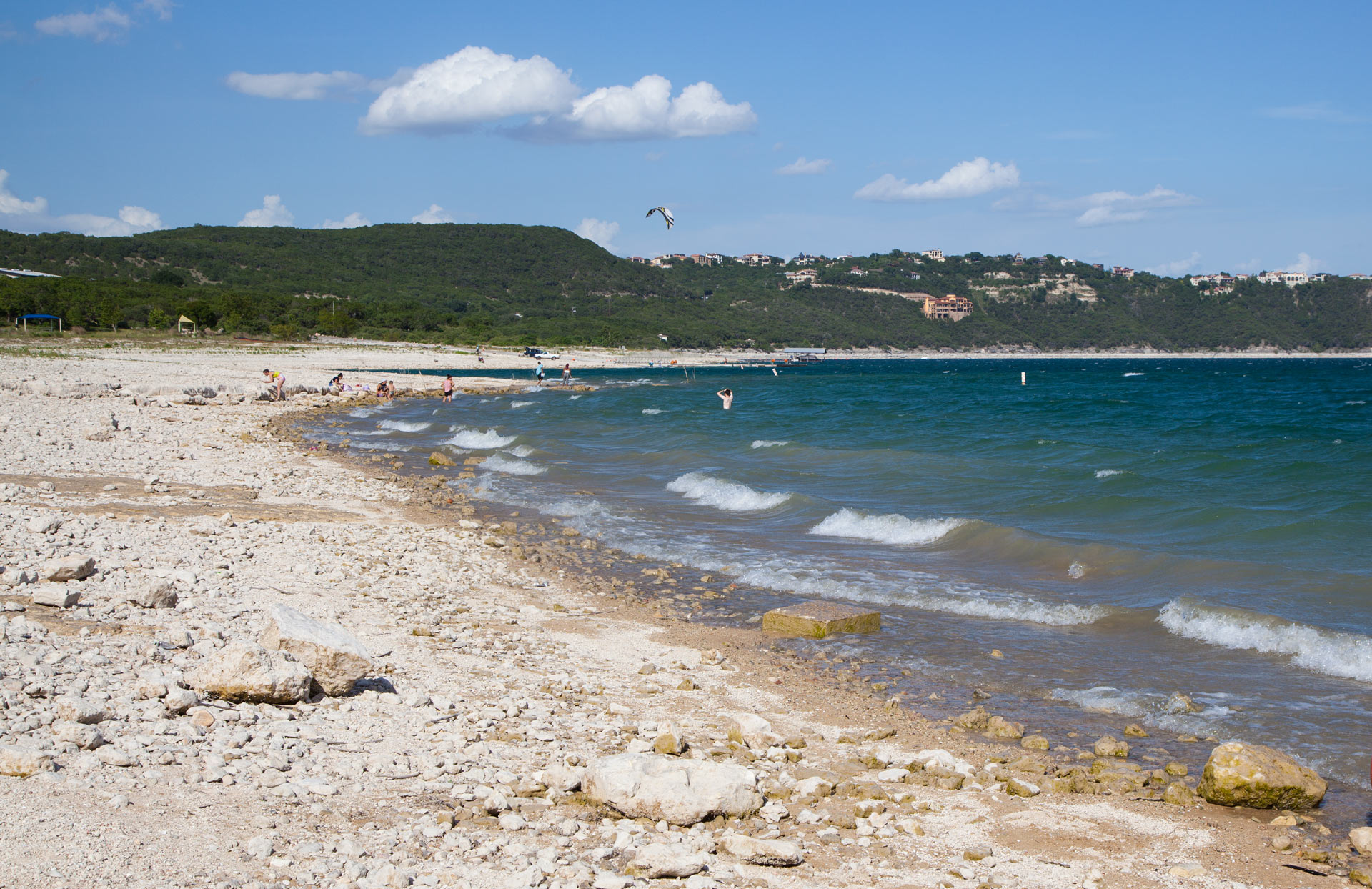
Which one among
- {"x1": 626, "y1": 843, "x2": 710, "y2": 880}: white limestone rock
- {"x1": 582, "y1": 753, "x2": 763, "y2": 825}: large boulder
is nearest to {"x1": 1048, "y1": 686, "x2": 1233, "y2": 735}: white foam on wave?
{"x1": 582, "y1": 753, "x2": 763, "y2": 825}: large boulder

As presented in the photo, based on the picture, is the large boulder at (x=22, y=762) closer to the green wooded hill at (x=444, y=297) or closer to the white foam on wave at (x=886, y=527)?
the white foam on wave at (x=886, y=527)

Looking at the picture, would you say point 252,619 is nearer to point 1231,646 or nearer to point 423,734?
point 423,734

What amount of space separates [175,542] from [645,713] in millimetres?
6448

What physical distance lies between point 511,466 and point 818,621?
1380 cm

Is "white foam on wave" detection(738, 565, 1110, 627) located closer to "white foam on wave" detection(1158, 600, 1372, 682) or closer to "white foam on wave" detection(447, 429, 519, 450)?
"white foam on wave" detection(1158, 600, 1372, 682)

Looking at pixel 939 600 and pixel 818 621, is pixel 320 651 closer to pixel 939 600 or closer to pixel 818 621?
pixel 818 621

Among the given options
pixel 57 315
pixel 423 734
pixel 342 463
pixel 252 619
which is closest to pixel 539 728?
pixel 423 734

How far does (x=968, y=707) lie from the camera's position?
776 cm

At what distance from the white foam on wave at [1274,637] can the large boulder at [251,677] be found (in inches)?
329

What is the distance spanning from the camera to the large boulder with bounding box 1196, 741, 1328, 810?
5.78 metres

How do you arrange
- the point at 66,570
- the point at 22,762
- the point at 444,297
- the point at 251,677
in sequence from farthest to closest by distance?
the point at 444,297 < the point at 66,570 < the point at 251,677 < the point at 22,762

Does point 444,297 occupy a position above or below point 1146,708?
above

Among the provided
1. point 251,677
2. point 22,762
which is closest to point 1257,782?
point 251,677

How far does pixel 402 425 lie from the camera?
3181 centimetres
